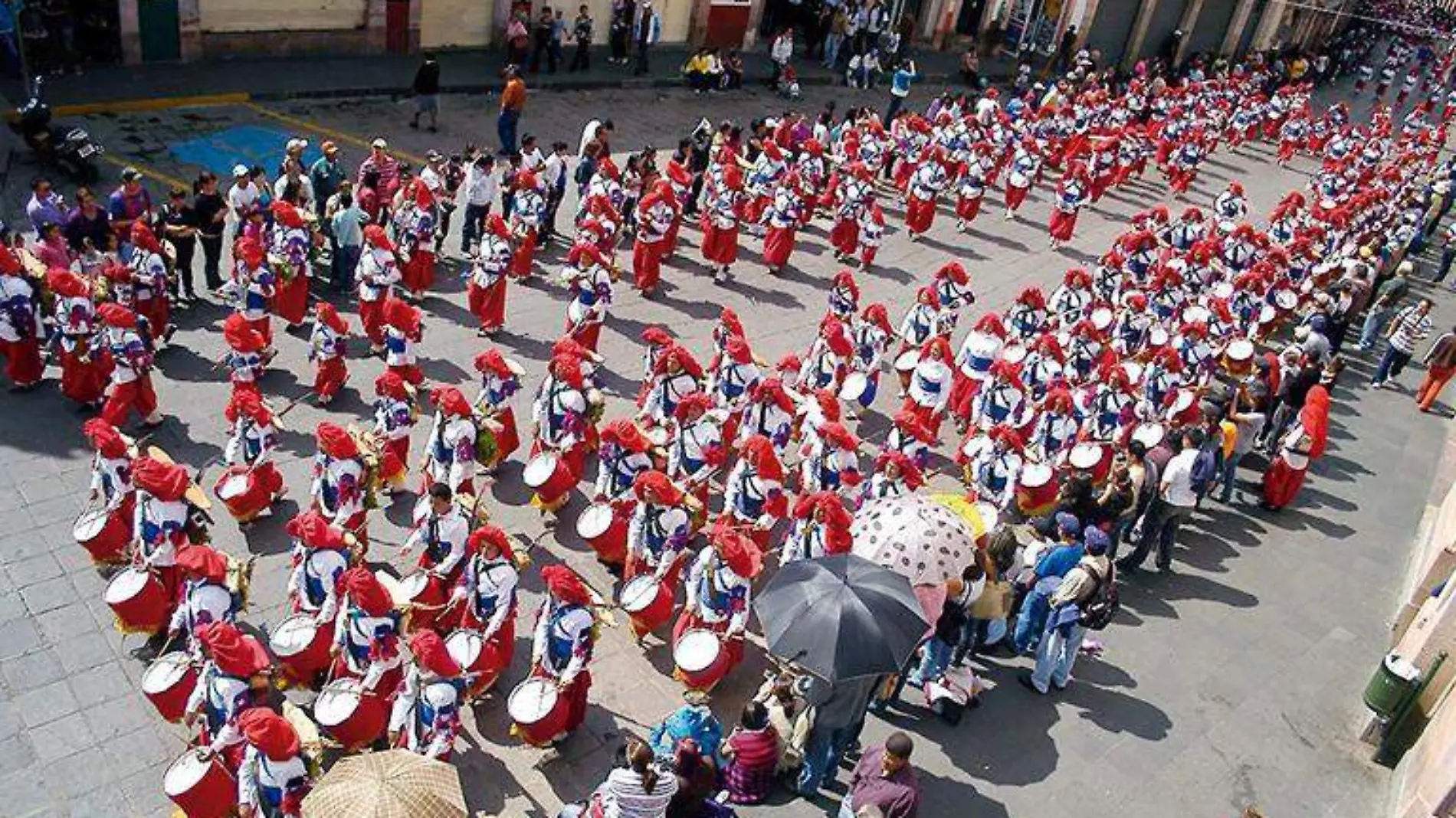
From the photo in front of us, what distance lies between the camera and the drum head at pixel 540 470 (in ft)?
34.9

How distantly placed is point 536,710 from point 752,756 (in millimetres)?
1542

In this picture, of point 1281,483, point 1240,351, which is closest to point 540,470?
point 1281,483

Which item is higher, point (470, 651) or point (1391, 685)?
point (1391, 685)

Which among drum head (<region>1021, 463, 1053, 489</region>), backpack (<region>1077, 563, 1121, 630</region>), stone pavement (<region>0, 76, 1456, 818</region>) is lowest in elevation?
stone pavement (<region>0, 76, 1456, 818</region>)

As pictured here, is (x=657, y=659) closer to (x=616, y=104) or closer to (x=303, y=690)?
(x=303, y=690)

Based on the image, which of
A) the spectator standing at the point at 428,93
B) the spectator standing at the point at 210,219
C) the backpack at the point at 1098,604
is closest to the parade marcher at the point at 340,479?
the spectator standing at the point at 210,219

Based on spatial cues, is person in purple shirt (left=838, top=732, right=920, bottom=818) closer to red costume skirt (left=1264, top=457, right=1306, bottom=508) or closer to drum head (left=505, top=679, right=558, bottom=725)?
drum head (left=505, top=679, right=558, bottom=725)

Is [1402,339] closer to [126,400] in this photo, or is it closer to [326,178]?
[326,178]

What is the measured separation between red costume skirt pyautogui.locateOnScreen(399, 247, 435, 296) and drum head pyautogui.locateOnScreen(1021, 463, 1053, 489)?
7.63 meters

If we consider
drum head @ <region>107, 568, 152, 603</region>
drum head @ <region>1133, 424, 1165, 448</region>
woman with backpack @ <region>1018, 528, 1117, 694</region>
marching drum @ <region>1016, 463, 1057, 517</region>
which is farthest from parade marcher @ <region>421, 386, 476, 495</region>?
drum head @ <region>1133, 424, 1165, 448</region>

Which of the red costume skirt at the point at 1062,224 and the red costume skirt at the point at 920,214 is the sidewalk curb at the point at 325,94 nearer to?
the red costume skirt at the point at 920,214

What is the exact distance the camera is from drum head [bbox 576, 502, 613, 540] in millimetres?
10039

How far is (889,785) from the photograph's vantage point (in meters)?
7.15

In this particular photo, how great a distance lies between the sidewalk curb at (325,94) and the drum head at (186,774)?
14108mm
